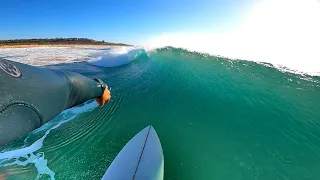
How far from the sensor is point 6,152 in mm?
6465

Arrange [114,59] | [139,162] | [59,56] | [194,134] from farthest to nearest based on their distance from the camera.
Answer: [59,56] < [114,59] < [194,134] < [139,162]

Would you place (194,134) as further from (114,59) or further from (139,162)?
(114,59)

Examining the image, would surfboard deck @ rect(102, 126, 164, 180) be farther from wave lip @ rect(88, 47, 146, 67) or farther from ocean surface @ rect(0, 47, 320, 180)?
wave lip @ rect(88, 47, 146, 67)

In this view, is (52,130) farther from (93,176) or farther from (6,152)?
(93,176)

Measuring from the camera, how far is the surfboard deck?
4871 millimetres

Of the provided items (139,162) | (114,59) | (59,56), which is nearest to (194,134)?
(139,162)

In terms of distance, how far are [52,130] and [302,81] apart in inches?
631

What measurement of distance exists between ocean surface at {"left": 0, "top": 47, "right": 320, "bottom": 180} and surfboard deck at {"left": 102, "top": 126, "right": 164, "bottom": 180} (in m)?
0.62

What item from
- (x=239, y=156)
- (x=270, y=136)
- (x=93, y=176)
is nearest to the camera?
(x=93, y=176)

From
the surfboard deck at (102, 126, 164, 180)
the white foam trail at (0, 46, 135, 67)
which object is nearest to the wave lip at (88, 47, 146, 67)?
the white foam trail at (0, 46, 135, 67)

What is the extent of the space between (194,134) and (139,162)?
3.02m

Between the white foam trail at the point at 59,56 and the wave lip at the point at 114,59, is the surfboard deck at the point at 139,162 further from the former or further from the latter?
the white foam trail at the point at 59,56

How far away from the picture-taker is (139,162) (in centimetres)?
520

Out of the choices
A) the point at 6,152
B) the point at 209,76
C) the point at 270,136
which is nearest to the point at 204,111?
the point at 270,136
